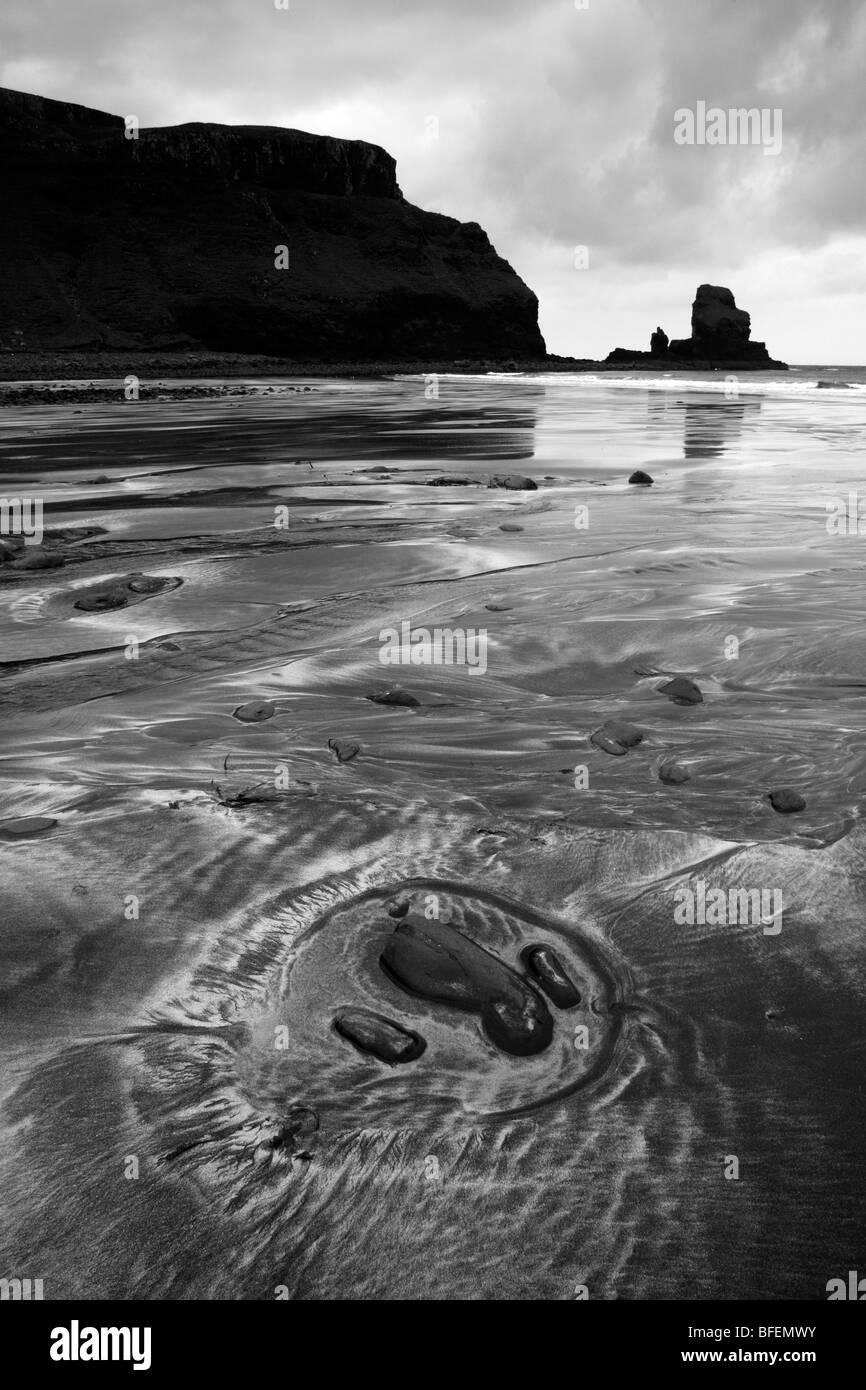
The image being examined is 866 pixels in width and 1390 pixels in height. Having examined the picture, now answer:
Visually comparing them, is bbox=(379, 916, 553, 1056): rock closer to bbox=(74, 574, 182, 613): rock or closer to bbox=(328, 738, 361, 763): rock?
bbox=(328, 738, 361, 763): rock

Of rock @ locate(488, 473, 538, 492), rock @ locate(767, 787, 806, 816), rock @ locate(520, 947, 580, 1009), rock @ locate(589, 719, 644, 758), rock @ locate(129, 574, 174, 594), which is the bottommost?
rock @ locate(520, 947, 580, 1009)

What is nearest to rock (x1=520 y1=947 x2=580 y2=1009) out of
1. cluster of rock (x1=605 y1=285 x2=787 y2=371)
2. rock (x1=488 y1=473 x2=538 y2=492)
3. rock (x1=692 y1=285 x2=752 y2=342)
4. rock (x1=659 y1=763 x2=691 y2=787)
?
rock (x1=659 y1=763 x2=691 y2=787)

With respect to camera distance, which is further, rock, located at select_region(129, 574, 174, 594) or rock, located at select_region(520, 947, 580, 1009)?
rock, located at select_region(129, 574, 174, 594)

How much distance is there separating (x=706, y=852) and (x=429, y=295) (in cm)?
9779

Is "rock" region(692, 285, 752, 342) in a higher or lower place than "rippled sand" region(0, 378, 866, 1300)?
higher

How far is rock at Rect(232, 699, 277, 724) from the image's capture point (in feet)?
8.66

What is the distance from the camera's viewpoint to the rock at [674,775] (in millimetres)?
2225

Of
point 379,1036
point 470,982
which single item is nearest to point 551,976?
point 470,982

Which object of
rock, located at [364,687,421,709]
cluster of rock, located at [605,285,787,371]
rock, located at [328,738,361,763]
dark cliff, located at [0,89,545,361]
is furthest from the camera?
cluster of rock, located at [605,285,787,371]

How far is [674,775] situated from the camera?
2232mm

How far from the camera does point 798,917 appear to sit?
1.67 metres

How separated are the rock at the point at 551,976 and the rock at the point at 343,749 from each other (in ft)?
3.08

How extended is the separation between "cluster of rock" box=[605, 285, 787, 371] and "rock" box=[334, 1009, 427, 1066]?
103694 millimetres
